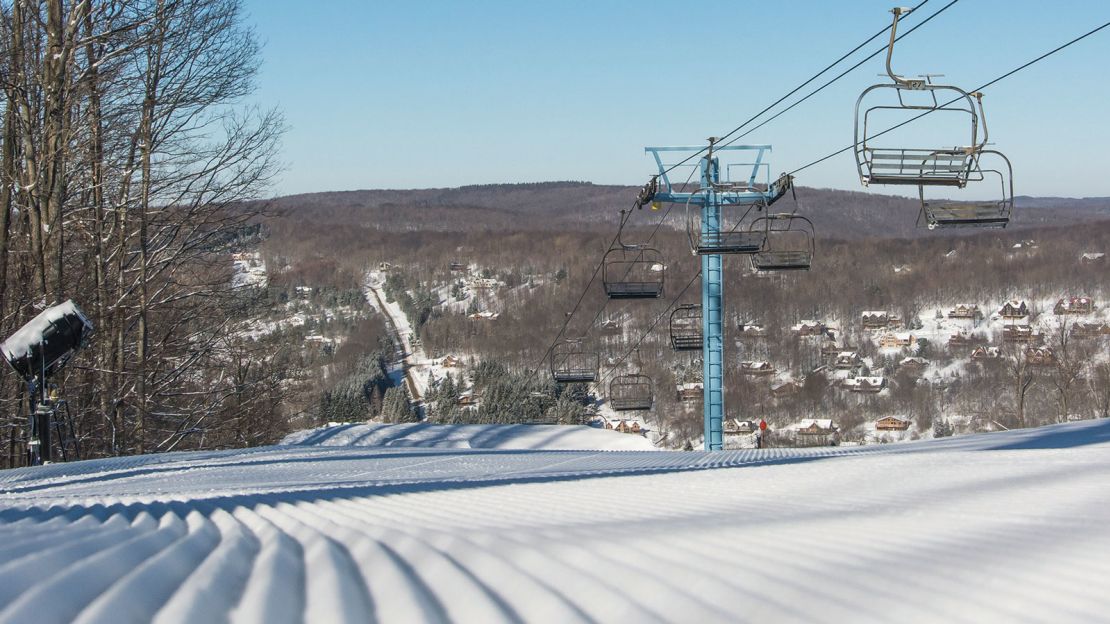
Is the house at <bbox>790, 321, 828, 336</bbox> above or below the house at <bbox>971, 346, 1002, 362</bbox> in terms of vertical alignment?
above

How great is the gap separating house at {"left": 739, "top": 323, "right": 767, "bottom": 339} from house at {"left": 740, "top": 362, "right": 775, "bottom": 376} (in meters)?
2.34

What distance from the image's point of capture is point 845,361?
81.7 m

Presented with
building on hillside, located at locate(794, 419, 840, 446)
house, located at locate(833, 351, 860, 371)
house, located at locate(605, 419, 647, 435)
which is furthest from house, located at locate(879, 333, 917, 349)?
house, located at locate(605, 419, 647, 435)

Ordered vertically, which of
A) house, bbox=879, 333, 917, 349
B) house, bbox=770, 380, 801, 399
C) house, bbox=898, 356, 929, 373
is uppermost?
house, bbox=879, 333, 917, 349

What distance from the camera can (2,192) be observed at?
14.9 metres

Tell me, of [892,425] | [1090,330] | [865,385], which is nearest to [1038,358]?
[892,425]

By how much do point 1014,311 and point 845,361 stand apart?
1698 centimetres

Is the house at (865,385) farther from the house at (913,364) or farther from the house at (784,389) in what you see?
the house at (784,389)

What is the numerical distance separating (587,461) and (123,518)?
7.12 m

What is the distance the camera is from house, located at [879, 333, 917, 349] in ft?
285

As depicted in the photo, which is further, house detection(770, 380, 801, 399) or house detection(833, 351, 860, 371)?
house detection(833, 351, 860, 371)

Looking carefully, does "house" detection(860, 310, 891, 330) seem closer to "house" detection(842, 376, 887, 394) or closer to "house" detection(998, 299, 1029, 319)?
"house" detection(842, 376, 887, 394)

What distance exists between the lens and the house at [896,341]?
86.8 meters

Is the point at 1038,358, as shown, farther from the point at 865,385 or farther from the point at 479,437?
the point at 865,385
